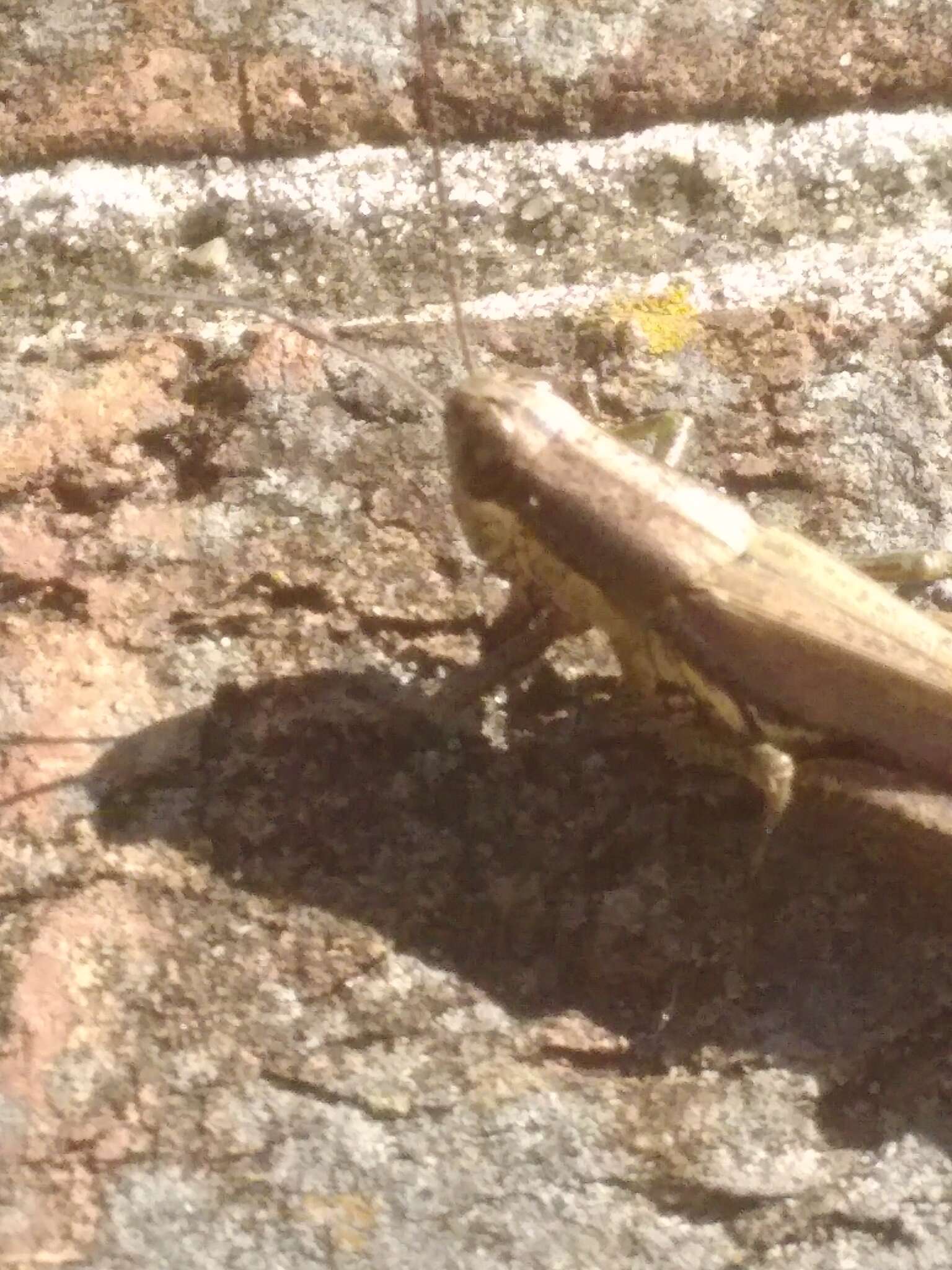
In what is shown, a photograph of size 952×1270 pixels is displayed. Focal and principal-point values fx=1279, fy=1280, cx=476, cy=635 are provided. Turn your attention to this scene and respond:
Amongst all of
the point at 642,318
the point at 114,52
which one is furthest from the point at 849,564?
the point at 114,52

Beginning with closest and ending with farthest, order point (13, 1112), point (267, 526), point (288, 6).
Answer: point (13, 1112)
point (267, 526)
point (288, 6)

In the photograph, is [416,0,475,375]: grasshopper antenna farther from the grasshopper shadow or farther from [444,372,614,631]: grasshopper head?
the grasshopper shadow

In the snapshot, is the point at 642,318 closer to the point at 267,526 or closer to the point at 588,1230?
the point at 267,526

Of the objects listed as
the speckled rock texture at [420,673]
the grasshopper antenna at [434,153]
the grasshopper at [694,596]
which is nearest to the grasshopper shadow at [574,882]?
the speckled rock texture at [420,673]

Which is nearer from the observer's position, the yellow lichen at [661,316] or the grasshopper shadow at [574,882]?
the grasshopper shadow at [574,882]

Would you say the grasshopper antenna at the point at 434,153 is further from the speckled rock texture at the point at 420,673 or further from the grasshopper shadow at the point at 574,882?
the grasshopper shadow at the point at 574,882

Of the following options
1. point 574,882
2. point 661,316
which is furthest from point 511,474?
point 574,882
